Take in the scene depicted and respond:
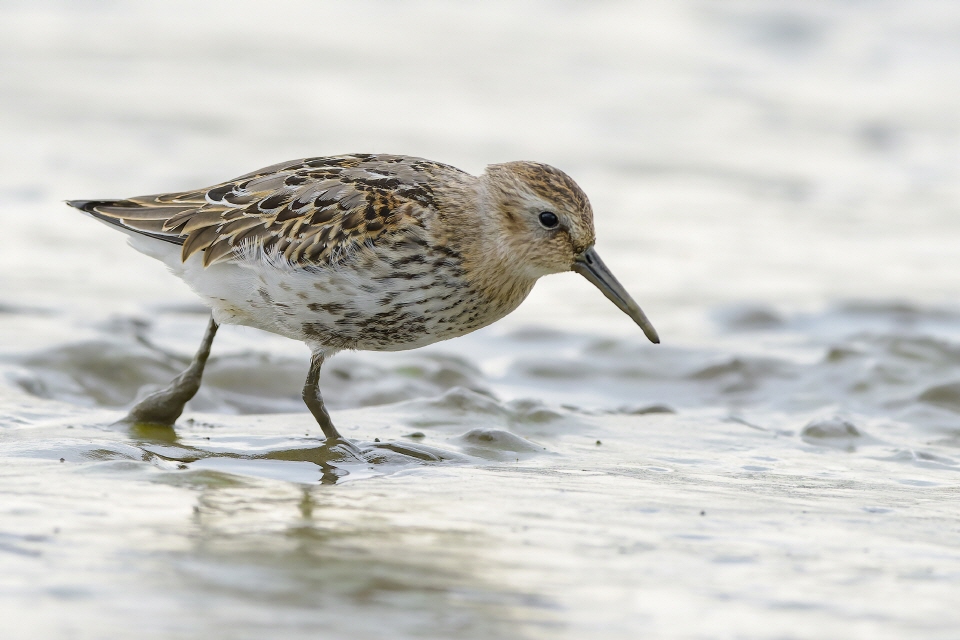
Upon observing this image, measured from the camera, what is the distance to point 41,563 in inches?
172

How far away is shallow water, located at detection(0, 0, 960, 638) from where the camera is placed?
442 cm

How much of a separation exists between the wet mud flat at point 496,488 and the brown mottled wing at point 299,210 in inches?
42.8

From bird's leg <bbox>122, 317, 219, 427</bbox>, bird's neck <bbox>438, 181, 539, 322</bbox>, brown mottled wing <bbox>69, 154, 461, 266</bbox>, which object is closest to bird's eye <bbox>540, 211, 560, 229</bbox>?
bird's neck <bbox>438, 181, 539, 322</bbox>

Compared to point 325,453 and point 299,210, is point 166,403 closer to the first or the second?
point 325,453

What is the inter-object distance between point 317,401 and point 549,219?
1.64 meters

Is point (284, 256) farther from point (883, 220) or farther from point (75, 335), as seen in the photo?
point (883, 220)

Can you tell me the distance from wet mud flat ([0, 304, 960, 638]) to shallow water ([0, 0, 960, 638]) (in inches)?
1.0

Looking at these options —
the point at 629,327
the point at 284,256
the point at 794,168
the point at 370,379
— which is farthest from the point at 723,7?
the point at 284,256

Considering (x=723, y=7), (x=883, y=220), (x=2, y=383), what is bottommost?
(x=2, y=383)

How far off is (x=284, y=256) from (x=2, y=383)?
2.21m

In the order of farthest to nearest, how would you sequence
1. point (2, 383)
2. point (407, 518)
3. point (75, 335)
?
point (75, 335) < point (2, 383) < point (407, 518)

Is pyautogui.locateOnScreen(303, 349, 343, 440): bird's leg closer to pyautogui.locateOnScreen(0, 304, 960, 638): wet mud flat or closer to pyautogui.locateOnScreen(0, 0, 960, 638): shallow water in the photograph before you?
pyautogui.locateOnScreen(0, 304, 960, 638): wet mud flat

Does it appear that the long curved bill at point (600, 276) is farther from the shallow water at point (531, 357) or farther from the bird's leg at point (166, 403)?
the bird's leg at point (166, 403)

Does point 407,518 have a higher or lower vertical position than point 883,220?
lower
